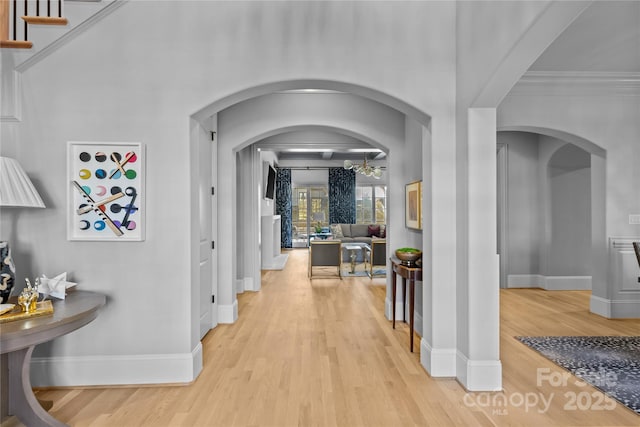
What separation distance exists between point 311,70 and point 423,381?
258 centimetres

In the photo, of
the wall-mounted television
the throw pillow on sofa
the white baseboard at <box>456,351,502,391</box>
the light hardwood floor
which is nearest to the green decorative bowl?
the light hardwood floor

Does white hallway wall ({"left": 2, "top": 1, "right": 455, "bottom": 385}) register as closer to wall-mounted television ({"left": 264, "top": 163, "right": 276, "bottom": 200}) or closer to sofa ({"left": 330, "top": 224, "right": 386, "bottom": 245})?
wall-mounted television ({"left": 264, "top": 163, "right": 276, "bottom": 200})

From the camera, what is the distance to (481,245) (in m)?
2.65

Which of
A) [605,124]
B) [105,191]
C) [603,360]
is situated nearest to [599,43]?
[605,124]

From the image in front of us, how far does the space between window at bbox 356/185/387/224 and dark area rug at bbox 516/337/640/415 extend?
9.02 m

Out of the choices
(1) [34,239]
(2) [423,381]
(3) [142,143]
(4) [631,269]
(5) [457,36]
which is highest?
(5) [457,36]

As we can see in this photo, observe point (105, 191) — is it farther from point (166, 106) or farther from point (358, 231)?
point (358, 231)

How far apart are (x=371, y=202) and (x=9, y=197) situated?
1110 cm

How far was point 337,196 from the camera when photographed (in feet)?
41.1

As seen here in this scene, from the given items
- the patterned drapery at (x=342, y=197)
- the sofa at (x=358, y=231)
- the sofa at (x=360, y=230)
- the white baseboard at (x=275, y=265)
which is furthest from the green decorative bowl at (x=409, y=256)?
the patterned drapery at (x=342, y=197)

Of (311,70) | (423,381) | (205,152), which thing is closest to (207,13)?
(311,70)

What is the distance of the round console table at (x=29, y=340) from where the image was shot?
1.83m

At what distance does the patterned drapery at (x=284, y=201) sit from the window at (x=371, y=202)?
244 cm

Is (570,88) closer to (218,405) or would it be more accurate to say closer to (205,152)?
(205,152)
